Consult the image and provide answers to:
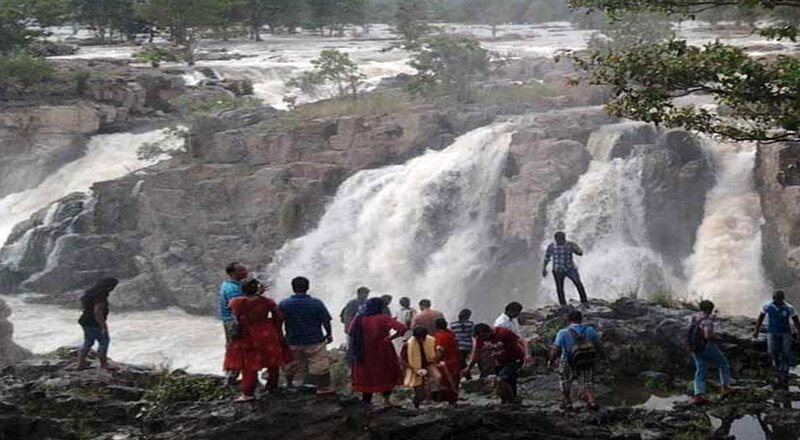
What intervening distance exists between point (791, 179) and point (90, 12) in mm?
43323

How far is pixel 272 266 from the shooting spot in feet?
75.0

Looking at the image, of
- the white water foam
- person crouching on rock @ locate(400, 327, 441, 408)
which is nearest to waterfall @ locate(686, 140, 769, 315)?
person crouching on rock @ locate(400, 327, 441, 408)

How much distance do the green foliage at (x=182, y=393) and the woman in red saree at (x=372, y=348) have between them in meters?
1.49

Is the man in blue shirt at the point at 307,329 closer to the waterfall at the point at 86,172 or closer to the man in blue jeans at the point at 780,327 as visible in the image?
the man in blue jeans at the point at 780,327

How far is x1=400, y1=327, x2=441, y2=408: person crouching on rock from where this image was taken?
346 inches

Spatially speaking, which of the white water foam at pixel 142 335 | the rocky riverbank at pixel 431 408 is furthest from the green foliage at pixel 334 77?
the rocky riverbank at pixel 431 408

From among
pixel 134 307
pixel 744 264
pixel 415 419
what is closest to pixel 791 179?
pixel 744 264

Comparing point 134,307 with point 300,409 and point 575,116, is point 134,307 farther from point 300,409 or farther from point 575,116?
point 300,409

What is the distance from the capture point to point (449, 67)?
28516mm

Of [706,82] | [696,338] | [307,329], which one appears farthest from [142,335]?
[706,82]

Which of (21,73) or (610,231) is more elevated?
(21,73)

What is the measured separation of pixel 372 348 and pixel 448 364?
0.96m

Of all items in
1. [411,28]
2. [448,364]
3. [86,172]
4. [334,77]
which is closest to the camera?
[448,364]

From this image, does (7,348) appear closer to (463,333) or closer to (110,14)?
(463,333)
